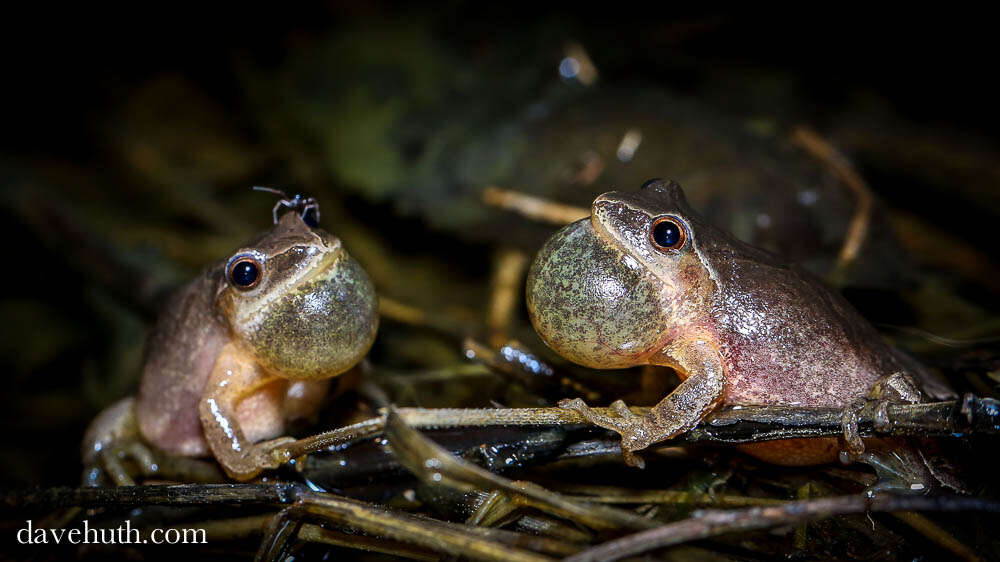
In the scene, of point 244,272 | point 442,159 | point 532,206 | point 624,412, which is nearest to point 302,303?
point 244,272

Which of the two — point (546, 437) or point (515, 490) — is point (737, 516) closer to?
point (515, 490)

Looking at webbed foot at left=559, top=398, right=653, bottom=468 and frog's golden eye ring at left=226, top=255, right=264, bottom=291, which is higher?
frog's golden eye ring at left=226, top=255, right=264, bottom=291

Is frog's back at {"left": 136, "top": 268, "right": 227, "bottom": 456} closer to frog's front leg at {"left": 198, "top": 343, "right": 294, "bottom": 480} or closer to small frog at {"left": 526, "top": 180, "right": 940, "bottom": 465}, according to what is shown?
frog's front leg at {"left": 198, "top": 343, "right": 294, "bottom": 480}

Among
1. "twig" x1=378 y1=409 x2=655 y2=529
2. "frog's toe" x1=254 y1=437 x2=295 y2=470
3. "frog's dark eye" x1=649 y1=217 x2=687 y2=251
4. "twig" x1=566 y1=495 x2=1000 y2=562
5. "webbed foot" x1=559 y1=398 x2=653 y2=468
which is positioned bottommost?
"twig" x1=566 y1=495 x2=1000 y2=562

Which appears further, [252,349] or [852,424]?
[252,349]

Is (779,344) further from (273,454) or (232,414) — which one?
(232,414)

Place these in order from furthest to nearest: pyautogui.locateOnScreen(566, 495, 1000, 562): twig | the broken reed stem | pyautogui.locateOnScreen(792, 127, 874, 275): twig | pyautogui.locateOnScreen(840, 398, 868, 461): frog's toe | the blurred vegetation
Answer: the blurred vegetation
pyautogui.locateOnScreen(792, 127, 874, 275): twig
pyautogui.locateOnScreen(840, 398, 868, 461): frog's toe
the broken reed stem
pyautogui.locateOnScreen(566, 495, 1000, 562): twig

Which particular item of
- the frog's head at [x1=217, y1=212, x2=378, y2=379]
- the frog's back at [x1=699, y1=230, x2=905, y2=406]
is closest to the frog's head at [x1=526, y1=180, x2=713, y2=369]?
the frog's back at [x1=699, y1=230, x2=905, y2=406]

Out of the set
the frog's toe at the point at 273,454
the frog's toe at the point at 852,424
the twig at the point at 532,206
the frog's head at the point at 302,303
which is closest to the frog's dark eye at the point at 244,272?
the frog's head at the point at 302,303
